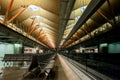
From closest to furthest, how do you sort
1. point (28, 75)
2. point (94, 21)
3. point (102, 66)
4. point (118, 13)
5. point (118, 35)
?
point (102, 66), point (118, 35), point (28, 75), point (118, 13), point (94, 21)

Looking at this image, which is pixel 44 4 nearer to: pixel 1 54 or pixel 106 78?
pixel 1 54

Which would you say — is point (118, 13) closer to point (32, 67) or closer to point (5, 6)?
point (32, 67)

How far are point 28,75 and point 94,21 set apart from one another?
9.41 metres

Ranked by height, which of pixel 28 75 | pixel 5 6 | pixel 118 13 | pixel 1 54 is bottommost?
pixel 28 75

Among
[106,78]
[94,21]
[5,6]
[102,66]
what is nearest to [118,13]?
[94,21]

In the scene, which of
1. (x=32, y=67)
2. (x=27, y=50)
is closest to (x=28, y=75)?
(x=32, y=67)

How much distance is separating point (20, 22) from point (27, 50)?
23.2 ft

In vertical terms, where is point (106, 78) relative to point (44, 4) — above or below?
below

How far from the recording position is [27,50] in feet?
103

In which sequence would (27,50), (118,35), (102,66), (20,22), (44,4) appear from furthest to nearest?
1. (27,50)
2. (20,22)
3. (44,4)
4. (118,35)
5. (102,66)

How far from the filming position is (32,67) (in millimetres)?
16828

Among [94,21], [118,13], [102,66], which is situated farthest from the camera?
[94,21]

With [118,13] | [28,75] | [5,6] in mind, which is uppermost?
[5,6]

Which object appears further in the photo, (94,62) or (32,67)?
(32,67)
